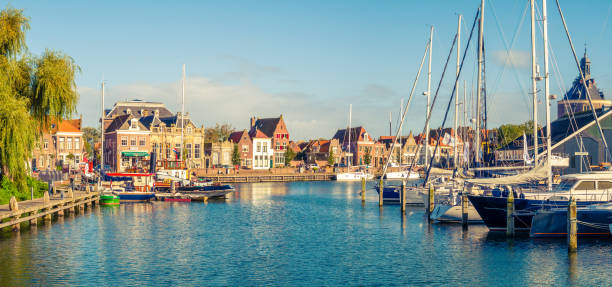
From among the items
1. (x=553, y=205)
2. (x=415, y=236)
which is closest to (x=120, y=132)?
(x=415, y=236)

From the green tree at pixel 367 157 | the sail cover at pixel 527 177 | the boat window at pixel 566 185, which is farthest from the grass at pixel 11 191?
the green tree at pixel 367 157

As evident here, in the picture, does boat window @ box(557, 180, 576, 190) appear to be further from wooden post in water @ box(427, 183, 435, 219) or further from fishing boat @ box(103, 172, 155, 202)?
fishing boat @ box(103, 172, 155, 202)

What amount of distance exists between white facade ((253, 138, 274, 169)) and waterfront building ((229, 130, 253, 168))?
117 centimetres

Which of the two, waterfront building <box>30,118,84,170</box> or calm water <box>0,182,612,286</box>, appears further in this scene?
waterfront building <box>30,118,84,170</box>

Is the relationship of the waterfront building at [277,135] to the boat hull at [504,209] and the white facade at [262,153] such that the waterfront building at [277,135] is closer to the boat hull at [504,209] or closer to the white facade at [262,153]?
the white facade at [262,153]

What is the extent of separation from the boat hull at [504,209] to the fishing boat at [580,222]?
0.70 meters

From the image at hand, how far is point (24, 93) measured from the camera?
47406mm

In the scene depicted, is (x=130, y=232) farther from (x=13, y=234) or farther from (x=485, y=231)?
(x=485, y=231)

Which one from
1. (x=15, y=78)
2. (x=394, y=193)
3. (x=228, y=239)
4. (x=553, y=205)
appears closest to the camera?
(x=553, y=205)

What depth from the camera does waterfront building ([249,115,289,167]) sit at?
467 ft

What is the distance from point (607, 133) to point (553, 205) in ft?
114

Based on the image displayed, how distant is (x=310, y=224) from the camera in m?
49.2

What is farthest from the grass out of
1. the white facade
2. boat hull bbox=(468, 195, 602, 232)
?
the white facade

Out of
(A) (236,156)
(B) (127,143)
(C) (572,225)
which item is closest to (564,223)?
(C) (572,225)
